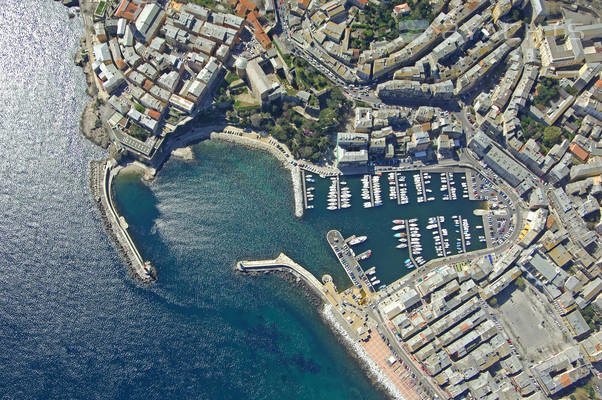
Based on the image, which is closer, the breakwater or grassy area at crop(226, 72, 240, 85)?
the breakwater

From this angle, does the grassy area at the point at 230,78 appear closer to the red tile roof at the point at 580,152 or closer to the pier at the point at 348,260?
the pier at the point at 348,260

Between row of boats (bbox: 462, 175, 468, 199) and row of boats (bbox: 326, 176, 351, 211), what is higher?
row of boats (bbox: 462, 175, 468, 199)

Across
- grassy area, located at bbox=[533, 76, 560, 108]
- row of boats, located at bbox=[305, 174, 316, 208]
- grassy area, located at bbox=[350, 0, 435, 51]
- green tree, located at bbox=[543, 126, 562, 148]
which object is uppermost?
grassy area, located at bbox=[350, 0, 435, 51]

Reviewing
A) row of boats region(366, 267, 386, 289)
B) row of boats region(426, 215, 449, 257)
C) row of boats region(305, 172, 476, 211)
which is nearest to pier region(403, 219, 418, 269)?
row of boats region(426, 215, 449, 257)

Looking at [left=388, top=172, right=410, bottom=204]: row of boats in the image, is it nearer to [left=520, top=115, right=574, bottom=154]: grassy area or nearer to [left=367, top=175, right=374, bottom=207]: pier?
[left=367, top=175, right=374, bottom=207]: pier

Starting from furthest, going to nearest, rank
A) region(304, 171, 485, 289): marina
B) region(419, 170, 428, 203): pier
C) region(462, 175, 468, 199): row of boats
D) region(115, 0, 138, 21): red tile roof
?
region(462, 175, 468, 199): row of boats, region(419, 170, 428, 203): pier, region(115, 0, 138, 21): red tile roof, region(304, 171, 485, 289): marina

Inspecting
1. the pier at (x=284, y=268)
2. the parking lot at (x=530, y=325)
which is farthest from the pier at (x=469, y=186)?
the pier at (x=284, y=268)
